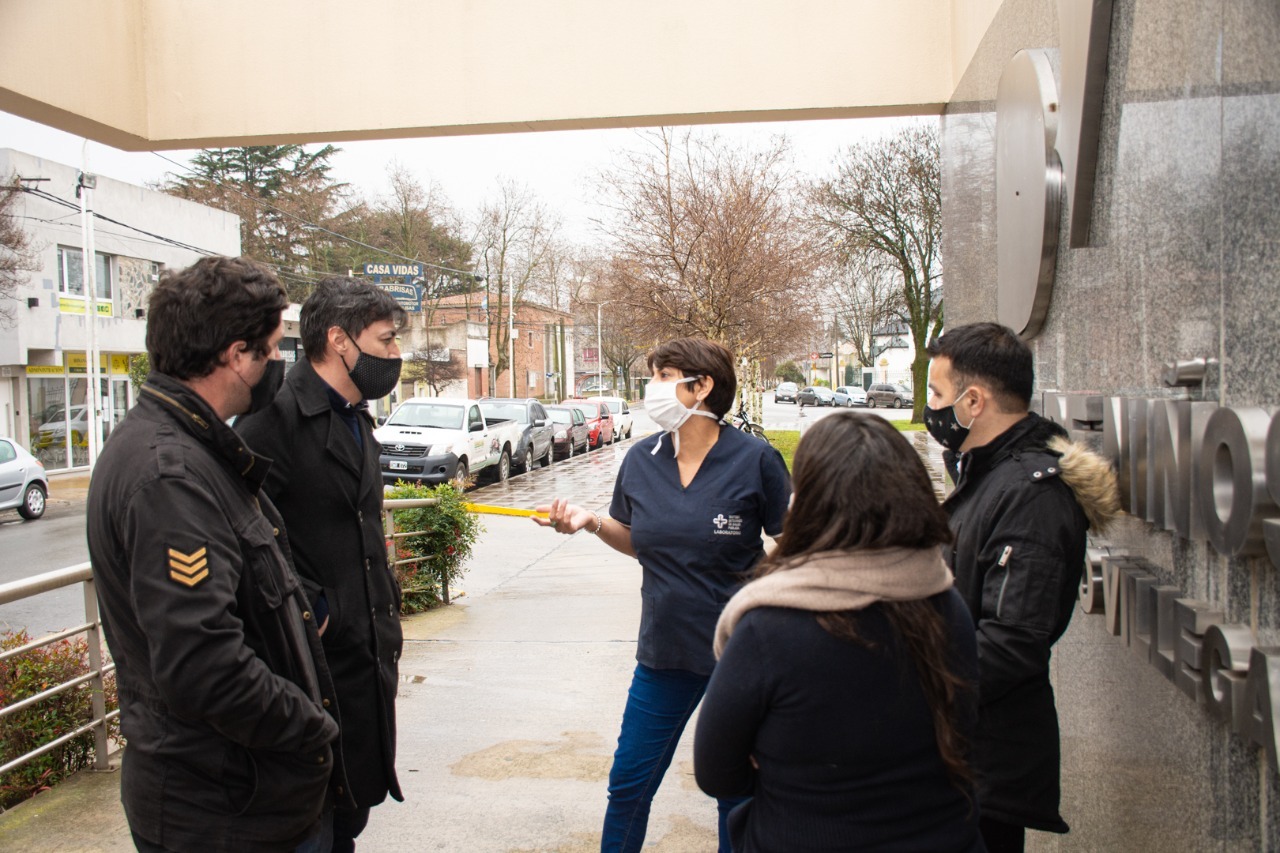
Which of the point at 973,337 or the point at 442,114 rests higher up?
the point at 442,114

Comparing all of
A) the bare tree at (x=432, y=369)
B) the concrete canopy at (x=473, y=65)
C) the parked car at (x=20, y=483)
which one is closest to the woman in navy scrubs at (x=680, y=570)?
the concrete canopy at (x=473, y=65)

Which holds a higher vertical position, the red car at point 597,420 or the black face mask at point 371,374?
the black face mask at point 371,374

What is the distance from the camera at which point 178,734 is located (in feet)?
6.65

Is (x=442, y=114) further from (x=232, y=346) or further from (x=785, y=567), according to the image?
(x=785, y=567)

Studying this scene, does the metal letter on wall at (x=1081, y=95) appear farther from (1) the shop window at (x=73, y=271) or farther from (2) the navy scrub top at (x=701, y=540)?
(1) the shop window at (x=73, y=271)

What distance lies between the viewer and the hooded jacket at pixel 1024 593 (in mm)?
2311

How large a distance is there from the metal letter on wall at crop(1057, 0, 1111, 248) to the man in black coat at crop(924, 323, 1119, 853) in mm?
668

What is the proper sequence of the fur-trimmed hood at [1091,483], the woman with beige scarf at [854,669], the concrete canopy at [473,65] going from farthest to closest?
1. the concrete canopy at [473,65]
2. the fur-trimmed hood at [1091,483]
3. the woman with beige scarf at [854,669]

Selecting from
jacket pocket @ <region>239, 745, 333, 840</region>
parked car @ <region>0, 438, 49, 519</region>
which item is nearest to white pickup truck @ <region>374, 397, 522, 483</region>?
parked car @ <region>0, 438, 49, 519</region>

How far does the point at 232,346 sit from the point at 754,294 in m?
19.4

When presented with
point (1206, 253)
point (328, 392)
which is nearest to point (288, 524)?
point (328, 392)

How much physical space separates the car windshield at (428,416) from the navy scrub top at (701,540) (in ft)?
56.5

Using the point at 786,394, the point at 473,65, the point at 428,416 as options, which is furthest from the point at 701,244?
the point at 786,394

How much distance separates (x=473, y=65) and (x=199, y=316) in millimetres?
4219
